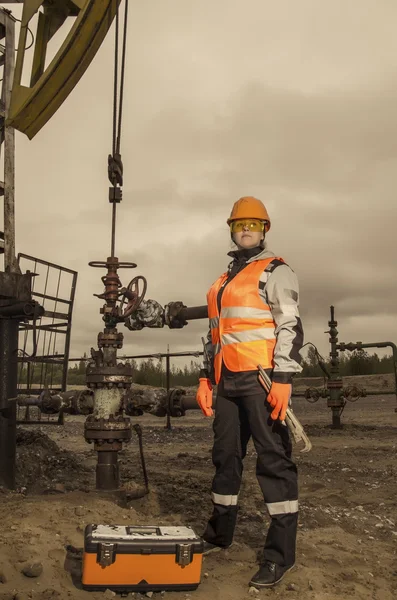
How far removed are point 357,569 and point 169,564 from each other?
1320mm

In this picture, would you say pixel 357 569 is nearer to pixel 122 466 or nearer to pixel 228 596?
pixel 228 596

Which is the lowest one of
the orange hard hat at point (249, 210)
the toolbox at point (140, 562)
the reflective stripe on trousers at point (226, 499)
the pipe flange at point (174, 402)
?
the toolbox at point (140, 562)

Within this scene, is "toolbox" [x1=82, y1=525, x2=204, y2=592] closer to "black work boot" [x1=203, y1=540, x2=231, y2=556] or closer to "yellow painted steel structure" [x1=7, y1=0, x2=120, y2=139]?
"black work boot" [x1=203, y1=540, x2=231, y2=556]

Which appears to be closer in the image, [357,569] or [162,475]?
[357,569]

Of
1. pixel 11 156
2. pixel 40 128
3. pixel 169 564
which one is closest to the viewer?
pixel 169 564

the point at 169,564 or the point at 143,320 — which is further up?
the point at 143,320

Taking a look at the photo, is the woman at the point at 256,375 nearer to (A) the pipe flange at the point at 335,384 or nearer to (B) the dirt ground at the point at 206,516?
(B) the dirt ground at the point at 206,516

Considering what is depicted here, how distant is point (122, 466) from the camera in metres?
7.66

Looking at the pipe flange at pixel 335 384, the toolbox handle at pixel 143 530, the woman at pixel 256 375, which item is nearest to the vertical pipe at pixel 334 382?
the pipe flange at pixel 335 384

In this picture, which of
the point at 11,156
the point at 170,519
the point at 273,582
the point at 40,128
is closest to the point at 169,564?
the point at 273,582

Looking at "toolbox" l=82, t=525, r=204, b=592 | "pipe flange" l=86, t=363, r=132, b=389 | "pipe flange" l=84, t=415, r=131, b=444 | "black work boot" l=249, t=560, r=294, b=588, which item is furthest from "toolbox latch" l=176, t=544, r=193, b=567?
"pipe flange" l=86, t=363, r=132, b=389

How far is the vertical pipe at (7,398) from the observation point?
244 inches

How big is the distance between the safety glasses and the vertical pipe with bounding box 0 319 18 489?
133 inches

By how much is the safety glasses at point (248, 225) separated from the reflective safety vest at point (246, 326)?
0.86ft
